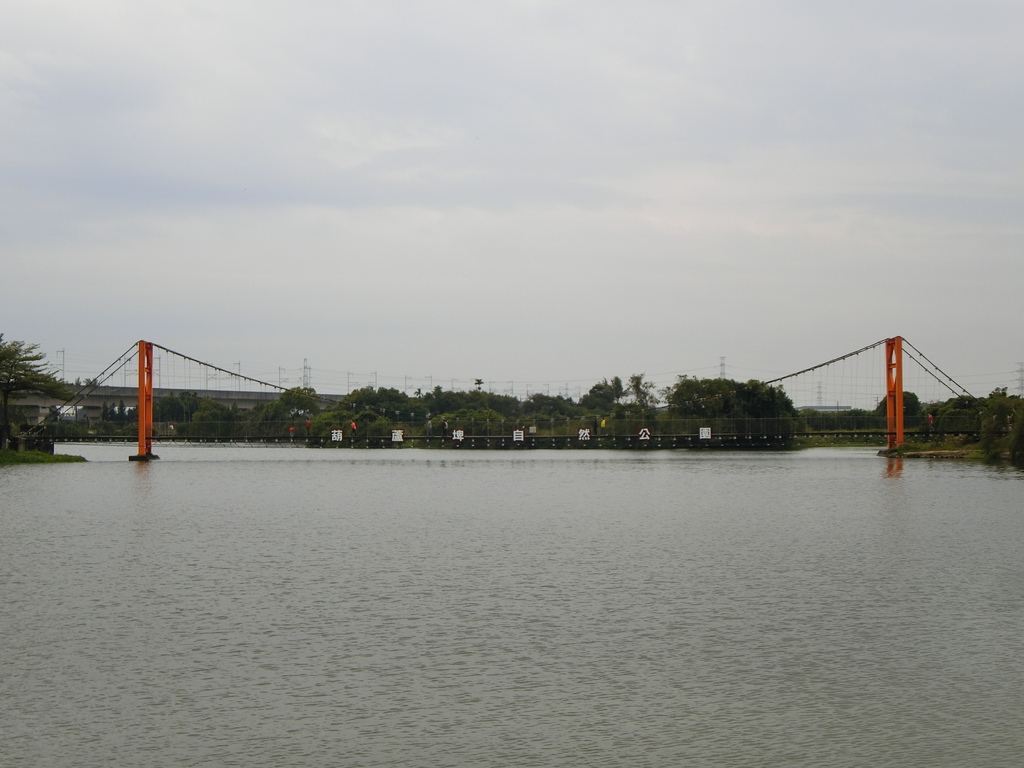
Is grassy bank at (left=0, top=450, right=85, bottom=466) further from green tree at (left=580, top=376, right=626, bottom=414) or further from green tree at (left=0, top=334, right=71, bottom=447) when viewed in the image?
green tree at (left=580, top=376, right=626, bottom=414)

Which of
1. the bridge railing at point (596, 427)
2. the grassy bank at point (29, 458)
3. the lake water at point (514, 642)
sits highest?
the bridge railing at point (596, 427)

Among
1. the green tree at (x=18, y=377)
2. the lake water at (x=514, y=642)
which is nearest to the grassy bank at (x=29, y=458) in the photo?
the green tree at (x=18, y=377)

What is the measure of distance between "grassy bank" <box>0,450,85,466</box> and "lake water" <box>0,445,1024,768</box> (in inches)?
1745

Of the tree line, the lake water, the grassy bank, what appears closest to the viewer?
the lake water

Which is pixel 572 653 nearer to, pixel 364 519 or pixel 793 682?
pixel 793 682

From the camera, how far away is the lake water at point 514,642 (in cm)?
1182

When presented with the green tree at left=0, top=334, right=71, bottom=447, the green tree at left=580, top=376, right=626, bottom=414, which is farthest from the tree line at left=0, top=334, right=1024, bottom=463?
the green tree at left=580, top=376, right=626, bottom=414

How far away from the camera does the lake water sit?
1182 cm

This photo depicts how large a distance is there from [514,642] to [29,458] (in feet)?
235

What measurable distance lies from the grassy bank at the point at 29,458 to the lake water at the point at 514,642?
44323 millimetres

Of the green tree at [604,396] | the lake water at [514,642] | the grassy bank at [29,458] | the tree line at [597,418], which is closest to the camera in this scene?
the lake water at [514,642]

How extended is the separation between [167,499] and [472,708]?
36579mm

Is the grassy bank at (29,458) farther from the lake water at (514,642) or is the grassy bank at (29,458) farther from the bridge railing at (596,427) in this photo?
the lake water at (514,642)

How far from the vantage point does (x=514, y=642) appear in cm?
1631
